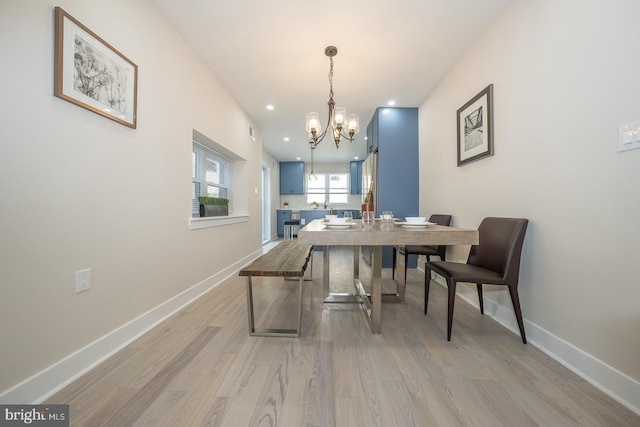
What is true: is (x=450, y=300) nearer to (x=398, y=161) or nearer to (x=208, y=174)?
(x=398, y=161)

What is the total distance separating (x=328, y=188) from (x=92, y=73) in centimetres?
685

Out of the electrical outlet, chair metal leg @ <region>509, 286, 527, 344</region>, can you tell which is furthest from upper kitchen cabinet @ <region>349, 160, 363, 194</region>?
the electrical outlet

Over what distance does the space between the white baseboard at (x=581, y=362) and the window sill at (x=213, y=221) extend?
2820mm

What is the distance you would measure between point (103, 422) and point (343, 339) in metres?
1.24

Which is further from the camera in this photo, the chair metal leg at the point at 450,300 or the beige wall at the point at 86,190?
the chair metal leg at the point at 450,300

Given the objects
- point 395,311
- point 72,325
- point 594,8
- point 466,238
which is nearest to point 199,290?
point 72,325

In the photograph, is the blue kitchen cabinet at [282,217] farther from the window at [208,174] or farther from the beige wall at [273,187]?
the window at [208,174]

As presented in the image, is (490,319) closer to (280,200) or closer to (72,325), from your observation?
(72,325)

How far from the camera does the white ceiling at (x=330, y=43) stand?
1.86m

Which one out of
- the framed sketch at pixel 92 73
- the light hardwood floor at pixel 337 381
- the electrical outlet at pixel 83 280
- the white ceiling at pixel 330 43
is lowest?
the light hardwood floor at pixel 337 381

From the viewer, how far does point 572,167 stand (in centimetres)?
135

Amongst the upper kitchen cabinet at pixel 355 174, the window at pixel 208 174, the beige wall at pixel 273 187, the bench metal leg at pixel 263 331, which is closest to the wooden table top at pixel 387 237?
the bench metal leg at pixel 263 331

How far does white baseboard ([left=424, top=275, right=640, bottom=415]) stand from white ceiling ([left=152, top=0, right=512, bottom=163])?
2.38m

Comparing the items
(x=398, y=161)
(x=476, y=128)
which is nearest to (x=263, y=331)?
(x=476, y=128)
